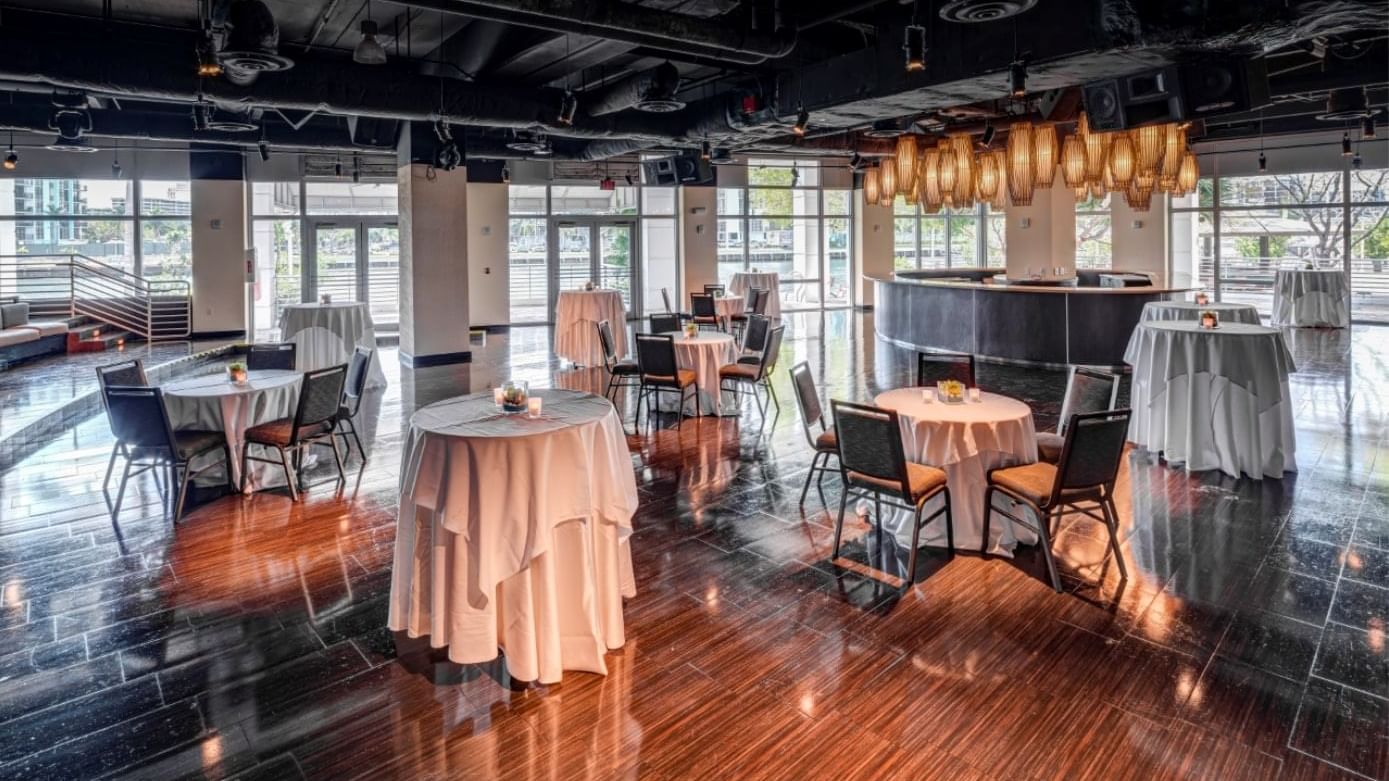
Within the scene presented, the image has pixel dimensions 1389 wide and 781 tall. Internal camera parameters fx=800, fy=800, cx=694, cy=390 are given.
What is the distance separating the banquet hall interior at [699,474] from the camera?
279 centimetres

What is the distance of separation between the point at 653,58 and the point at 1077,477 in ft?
24.4

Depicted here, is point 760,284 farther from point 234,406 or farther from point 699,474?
point 234,406

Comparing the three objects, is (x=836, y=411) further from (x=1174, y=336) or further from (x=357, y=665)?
(x=1174, y=336)

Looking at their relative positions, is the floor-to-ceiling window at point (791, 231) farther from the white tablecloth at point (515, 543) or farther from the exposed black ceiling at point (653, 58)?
the white tablecloth at point (515, 543)

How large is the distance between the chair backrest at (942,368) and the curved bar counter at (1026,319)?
221 inches

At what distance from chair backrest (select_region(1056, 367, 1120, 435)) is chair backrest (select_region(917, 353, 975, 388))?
66 centimetres

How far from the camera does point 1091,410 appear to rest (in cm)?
469

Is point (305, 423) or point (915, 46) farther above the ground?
point (915, 46)

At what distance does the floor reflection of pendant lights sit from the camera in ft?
25.8

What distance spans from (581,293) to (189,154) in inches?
324

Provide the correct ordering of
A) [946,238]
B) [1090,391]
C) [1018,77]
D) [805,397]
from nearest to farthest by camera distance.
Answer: [1090,391], [805,397], [1018,77], [946,238]

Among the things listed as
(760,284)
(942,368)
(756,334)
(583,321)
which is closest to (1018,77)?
(942,368)

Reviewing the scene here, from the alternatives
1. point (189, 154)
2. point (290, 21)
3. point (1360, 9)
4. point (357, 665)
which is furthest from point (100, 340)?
point (1360, 9)

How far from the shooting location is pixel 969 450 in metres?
4.11
